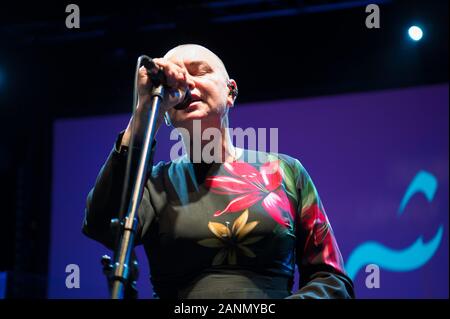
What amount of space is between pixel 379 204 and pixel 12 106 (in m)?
2.48

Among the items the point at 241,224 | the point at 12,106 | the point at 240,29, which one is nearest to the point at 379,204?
the point at 240,29

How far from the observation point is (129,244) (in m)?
1.11

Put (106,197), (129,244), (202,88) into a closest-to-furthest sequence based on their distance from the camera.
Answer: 1. (129,244)
2. (106,197)
3. (202,88)

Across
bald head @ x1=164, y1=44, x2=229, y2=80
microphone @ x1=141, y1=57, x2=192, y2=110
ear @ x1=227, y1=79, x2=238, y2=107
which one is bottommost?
microphone @ x1=141, y1=57, x2=192, y2=110

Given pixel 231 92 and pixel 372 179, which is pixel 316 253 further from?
pixel 372 179

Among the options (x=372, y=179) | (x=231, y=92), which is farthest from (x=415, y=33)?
(x=231, y=92)

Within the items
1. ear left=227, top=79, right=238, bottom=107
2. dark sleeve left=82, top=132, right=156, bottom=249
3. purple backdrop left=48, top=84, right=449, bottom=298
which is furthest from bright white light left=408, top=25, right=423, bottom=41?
dark sleeve left=82, top=132, right=156, bottom=249

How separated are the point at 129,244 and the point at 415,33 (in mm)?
2896

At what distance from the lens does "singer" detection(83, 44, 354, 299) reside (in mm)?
1413

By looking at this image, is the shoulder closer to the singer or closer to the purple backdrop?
the singer

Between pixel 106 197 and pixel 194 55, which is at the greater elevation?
pixel 194 55

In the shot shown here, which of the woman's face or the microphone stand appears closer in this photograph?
the microphone stand

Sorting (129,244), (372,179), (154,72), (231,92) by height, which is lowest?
(129,244)

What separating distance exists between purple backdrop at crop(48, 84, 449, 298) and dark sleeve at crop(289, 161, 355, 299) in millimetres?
1819
